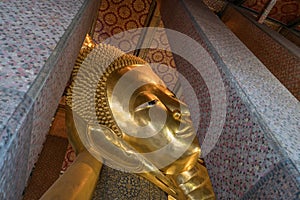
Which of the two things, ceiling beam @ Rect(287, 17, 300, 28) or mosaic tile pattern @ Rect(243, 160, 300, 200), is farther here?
ceiling beam @ Rect(287, 17, 300, 28)

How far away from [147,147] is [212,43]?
54 centimetres

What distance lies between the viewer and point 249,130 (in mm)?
696

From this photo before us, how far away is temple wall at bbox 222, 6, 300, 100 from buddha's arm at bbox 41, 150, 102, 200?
101 cm

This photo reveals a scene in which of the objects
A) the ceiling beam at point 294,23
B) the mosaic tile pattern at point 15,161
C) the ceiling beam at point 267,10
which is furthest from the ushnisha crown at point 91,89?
the ceiling beam at point 294,23

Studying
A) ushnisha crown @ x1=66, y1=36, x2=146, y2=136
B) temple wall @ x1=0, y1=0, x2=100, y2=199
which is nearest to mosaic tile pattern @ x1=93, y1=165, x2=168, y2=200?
ushnisha crown @ x1=66, y1=36, x2=146, y2=136

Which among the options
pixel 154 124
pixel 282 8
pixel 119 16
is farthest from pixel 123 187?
pixel 282 8

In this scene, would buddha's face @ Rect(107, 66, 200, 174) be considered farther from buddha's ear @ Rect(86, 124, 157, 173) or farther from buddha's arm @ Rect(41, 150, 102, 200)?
buddha's arm @ Rect(41, 150, 102, 200)

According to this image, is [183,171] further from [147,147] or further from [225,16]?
[225,16]

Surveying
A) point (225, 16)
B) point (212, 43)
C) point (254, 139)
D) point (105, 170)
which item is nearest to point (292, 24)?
point (225, 16)

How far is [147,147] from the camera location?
139 cm

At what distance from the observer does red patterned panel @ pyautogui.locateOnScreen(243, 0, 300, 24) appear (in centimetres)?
266

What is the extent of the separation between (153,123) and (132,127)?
100mm

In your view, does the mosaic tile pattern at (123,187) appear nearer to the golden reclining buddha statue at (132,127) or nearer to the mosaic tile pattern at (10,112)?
the golden reclining buddha statue at (132,127)

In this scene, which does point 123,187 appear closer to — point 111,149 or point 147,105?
point 111,149
